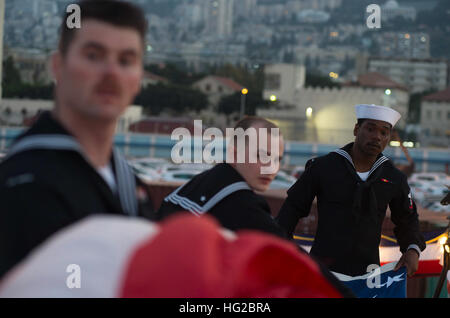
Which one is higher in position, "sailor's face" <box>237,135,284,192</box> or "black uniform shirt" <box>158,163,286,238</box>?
"sailor's face" <box>237,135,284,192</box>

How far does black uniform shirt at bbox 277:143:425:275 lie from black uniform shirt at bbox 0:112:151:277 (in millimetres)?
3255

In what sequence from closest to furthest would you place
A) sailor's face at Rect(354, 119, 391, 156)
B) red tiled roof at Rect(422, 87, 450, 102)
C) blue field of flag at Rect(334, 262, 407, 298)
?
1. blue field of flag at Rect(334, 262, 407, 298)
2. sailor's face at Rect(354, 119, 391, 156)
3. red tiled roof at Rect(422, 87, 450, 102)

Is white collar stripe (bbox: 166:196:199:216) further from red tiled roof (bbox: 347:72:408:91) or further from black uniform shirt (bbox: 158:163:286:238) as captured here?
red tiled roof (bbox: 347:72:408:91)

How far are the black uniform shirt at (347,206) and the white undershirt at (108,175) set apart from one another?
10.5ft

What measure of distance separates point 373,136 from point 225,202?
7.29 ft

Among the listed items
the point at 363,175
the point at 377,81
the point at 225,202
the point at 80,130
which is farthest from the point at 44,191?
the point at 377,81

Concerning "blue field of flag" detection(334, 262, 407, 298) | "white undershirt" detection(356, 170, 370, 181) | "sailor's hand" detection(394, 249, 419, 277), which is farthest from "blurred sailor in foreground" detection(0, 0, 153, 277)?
"sailor's hand" detection(394, 249, 419, 277)

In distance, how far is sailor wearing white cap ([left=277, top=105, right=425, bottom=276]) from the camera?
4809mm

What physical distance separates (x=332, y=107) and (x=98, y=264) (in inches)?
3642

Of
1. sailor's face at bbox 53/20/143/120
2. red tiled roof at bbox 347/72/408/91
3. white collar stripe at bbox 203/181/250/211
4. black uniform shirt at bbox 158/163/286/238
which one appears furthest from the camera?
red tiled roof at bbox 347/72/408/91

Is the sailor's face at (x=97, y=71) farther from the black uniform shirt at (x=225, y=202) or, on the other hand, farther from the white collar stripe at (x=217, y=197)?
the white collar stripe at (x=217, y=197)

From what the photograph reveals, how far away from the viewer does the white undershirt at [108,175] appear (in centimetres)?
166

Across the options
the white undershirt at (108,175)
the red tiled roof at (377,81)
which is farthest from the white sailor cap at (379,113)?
the red tiled roof at (377,81)

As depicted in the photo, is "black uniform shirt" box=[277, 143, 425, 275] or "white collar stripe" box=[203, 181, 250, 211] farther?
"black uniform shirt" box=[277, 143, 425, 275]
